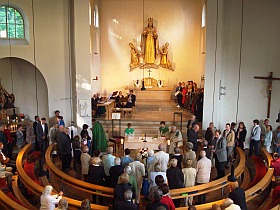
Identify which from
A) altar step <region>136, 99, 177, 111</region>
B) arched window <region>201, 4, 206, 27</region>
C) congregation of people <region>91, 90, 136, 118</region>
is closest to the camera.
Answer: congregation of people <region>91, 90, 136, 118</region>

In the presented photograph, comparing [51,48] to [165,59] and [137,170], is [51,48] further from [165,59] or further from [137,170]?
[137,170]

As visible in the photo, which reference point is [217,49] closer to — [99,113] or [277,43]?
[277,43]

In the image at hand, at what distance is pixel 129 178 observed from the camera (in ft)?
21.4

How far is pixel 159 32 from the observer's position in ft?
61.7

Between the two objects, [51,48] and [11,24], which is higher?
[11,24]

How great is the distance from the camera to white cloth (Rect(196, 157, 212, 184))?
296 inches

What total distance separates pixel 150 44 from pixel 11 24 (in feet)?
25.2

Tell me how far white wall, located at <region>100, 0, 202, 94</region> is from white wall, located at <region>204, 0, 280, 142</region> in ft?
16.4

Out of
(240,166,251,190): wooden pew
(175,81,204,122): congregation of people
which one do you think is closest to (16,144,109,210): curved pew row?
(240,166,251,190): wooden pew

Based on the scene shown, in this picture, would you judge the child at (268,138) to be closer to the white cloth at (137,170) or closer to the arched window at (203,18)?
the white cloth at (137,170)

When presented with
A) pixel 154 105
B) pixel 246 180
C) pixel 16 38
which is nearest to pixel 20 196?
pixel 246 180

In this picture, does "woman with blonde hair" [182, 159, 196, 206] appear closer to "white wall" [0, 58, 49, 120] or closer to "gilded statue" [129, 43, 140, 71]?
"white wall" [0, 58, 49, 120]

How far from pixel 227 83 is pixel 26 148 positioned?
787 cm

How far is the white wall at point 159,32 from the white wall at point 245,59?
5013mm
